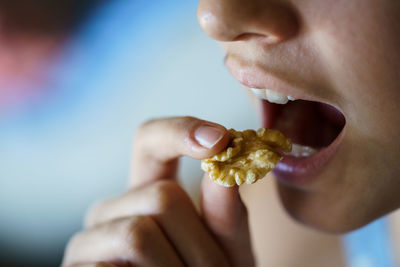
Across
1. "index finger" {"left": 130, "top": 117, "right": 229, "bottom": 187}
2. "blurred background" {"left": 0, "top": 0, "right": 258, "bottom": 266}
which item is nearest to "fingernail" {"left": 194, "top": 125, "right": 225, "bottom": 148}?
"index finger" {"left": 130, "top": 117, "right": 229, "bottom": 187}

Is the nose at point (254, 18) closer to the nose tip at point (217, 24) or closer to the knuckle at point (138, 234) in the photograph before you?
the nose tip at point (217, 24)

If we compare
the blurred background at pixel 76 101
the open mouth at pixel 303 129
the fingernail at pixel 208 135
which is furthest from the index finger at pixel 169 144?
the blurred background at pixel 76 101

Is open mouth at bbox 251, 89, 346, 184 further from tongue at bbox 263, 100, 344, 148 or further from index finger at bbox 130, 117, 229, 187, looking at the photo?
index finger at bbox 130, 117, 229, 187

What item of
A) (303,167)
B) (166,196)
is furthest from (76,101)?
(303,167)

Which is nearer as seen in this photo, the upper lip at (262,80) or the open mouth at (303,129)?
the upper lip at (262,80)

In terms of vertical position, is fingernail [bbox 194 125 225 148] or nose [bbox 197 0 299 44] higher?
nose [bbox 197 0 299 44]

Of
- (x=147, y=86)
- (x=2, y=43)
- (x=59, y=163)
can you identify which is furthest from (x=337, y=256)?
(x=2, y=43)

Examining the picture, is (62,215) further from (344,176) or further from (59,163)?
(344,176)

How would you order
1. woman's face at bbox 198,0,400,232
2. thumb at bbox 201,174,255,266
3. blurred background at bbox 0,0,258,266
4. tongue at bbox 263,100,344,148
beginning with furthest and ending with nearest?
blurred background at bbox 0,0,258,266 → tongue at bbox 263,100,344,148 → thumb at bbox 201,174,255,266 → woman's face at bbox 198,0,400,232
